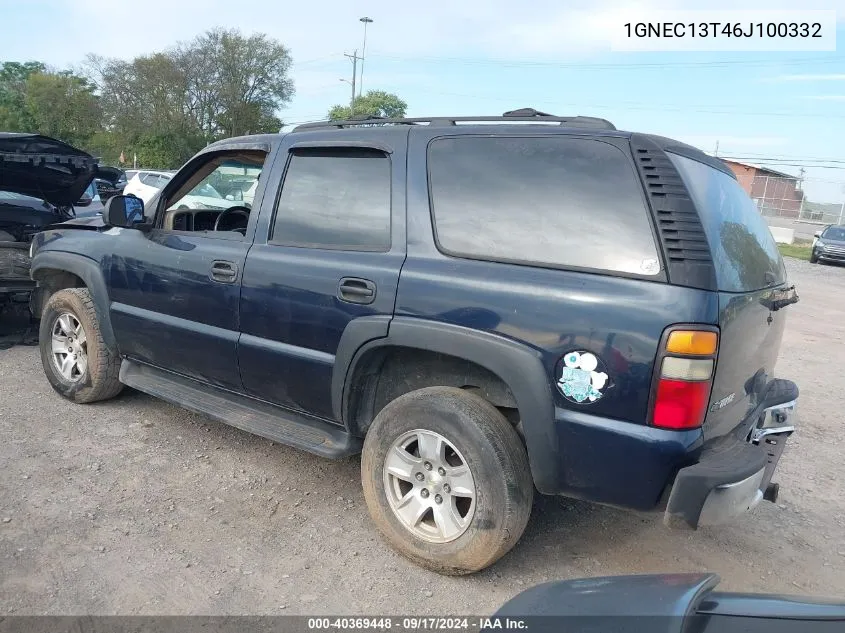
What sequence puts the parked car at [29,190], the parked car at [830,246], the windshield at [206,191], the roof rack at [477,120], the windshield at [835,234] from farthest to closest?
the windshield at [835,234], the parked car at [830,246], the parked car at [29,190], the windshield at [206,191], the roof rack at [477,120]

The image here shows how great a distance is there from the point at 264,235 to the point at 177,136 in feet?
185

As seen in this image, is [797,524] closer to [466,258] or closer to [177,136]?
[466,258]

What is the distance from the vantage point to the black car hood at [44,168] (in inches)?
228

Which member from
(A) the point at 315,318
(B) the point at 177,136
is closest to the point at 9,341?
(A) the point at 315,318

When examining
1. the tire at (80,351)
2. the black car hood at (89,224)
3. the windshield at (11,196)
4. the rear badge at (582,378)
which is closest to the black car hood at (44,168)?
the windshield at (11,196)

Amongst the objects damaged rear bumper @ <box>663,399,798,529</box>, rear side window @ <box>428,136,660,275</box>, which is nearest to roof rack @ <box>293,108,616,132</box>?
rear side window @ <box>428,136,660,275</box>

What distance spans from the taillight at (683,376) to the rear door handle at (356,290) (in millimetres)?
1265

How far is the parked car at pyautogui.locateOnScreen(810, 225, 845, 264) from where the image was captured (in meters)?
20.3

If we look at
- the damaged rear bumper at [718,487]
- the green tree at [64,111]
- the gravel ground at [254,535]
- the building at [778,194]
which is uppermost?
the green tree at [64,111]

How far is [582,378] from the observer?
2.47m

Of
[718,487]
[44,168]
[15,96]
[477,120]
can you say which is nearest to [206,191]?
[477,120]

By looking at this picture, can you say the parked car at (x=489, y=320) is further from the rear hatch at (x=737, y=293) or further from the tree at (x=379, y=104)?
the tree at (x=379, y=104)

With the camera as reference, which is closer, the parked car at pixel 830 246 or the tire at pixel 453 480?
the tire at pixel 453 480

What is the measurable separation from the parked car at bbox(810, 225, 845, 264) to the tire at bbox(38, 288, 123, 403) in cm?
2154
